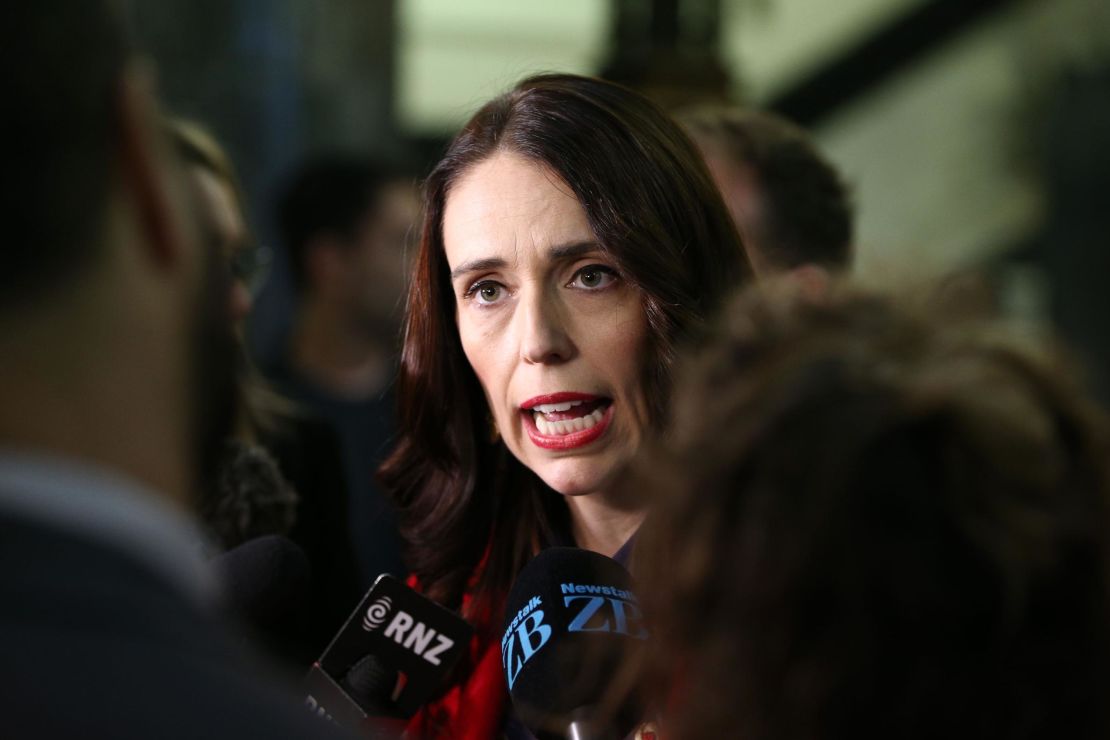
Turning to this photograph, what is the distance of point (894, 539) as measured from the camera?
782mm

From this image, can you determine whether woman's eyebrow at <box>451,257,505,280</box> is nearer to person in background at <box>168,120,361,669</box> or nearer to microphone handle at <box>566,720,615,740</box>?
person in background at <box>168,120,361,669</box>

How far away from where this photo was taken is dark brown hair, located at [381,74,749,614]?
62.7 inches

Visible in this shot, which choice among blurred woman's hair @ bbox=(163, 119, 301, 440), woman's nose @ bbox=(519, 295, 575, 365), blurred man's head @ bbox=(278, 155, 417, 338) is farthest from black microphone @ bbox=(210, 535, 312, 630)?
blurred man's head @ bbox=(278, 155, 417, 338)

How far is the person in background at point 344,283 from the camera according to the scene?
11.6 ft

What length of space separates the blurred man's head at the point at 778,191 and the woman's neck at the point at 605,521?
2.67 ft

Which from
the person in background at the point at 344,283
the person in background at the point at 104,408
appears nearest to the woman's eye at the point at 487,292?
the person in background at the point at 104,408

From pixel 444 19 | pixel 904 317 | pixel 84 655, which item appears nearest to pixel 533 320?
pixel 904 317

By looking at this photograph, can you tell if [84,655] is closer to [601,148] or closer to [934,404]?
[934,404]

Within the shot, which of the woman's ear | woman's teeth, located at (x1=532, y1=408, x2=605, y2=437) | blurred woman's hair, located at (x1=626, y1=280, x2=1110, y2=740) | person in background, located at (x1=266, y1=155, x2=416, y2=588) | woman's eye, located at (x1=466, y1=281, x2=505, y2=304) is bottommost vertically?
blurred woman's hair, located at (x1=626, y1=280, x2=1110, y2=740)

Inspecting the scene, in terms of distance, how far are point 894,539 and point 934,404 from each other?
0.08 metres

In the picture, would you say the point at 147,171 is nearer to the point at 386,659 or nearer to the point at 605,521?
the point at 386,659

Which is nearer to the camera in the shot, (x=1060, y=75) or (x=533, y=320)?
(x=533, y=320)

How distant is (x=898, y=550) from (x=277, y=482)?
1334mm

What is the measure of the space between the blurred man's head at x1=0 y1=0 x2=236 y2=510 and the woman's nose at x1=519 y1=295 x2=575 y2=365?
31.2 inches
